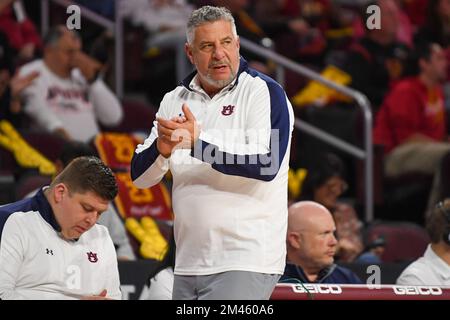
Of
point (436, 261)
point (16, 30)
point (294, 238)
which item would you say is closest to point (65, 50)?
point (16, 30)

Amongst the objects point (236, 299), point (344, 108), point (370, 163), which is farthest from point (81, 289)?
point (344, 108)

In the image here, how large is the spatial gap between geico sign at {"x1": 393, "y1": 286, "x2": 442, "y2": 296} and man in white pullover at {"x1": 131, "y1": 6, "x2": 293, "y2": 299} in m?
0.82

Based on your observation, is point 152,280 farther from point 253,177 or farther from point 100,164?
point 253,177

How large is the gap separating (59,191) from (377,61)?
6.02m

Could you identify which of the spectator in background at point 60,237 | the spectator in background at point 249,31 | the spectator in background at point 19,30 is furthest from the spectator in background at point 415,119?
the spectator in background at point 60,237

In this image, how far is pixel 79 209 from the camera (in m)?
5.00

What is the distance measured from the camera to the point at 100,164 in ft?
16.6

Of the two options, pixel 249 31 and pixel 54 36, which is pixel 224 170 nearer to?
pixel 54 36

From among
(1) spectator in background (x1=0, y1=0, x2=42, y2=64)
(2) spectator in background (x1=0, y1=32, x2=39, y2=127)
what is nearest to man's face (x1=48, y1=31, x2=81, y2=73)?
(2) spectator in background (x1=0, y1=32, x2=39, y2=127)

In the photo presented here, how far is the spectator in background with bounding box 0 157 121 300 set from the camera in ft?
16.2

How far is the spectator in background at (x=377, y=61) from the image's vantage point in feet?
34.7

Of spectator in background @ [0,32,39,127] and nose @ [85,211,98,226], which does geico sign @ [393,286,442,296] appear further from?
spectator in background @ [0,32,39,127]

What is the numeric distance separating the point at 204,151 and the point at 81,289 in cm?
94

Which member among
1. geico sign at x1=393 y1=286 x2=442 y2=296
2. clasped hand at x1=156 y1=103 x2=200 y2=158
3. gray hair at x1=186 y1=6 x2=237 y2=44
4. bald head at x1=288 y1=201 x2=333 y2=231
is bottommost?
bald head at x1=288 y1=201 x2=333 y2=231
